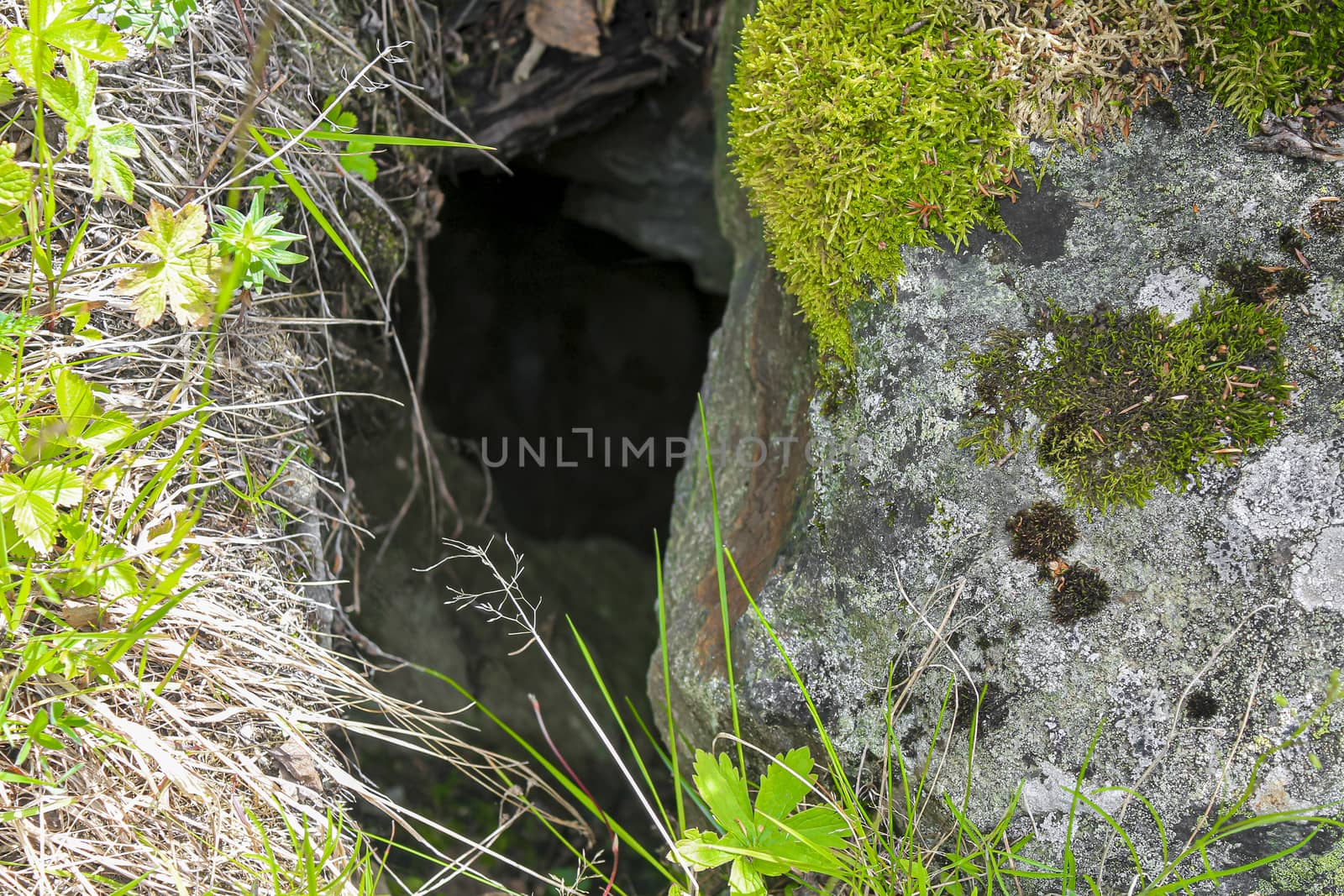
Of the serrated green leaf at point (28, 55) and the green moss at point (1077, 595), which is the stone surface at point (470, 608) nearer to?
the serrated green leaf at point (28, 55)

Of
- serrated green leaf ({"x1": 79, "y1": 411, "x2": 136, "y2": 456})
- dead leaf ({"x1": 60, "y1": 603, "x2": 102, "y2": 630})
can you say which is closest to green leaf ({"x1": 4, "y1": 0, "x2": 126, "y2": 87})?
serrated green leaf ({"x1": 79, "y1": 411, "x2": 136, "y2": 456})

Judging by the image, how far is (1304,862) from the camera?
1.66 metres

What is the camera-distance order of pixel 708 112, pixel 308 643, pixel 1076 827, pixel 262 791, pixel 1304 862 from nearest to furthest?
pixel 1304 862 < pixel 1076 827 < pixel 262 791 < pixel 308 643 < pixel 708 112

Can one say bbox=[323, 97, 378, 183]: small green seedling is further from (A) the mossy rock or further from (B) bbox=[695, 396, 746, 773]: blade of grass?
(B) bbox=[695, 396, 746, 773]: blade of grass

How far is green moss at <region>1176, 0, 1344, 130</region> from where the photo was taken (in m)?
1.68

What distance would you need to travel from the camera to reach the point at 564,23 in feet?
10.1

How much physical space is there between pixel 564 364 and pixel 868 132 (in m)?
2.94

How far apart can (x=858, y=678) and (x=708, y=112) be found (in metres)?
2.85

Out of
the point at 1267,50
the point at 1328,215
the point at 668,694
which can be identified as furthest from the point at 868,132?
the point at 668,694

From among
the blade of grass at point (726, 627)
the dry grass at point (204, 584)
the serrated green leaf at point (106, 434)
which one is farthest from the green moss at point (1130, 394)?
the serrated green leaf at point (106, 434)

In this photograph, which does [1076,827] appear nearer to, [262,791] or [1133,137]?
[1133,137]

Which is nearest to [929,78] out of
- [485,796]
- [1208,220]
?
[1208,220]

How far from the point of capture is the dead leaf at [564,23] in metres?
3.06

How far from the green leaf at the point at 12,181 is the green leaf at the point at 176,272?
0.74ft
